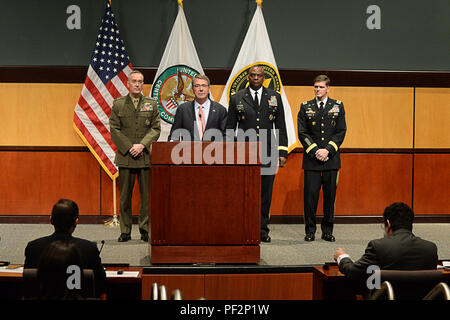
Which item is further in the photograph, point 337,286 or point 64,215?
Result: point 337,286

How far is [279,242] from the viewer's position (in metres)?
5.11

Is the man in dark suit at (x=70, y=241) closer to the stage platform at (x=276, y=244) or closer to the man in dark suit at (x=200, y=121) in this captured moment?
the stage platform at (x=276, y=244)

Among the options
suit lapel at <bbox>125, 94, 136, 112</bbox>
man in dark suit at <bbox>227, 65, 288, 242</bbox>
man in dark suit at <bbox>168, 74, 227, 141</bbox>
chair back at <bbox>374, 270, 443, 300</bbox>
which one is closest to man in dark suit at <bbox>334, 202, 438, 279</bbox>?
chair back at <bbox>374, 270, 443, 300</bbox>

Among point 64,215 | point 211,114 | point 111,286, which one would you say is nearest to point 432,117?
point 211,114

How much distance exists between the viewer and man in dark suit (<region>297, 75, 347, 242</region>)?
5.22 meters

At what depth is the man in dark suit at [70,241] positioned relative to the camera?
2545mm

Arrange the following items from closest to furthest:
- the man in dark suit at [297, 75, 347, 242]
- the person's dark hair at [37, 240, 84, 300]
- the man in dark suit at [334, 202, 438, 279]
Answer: the person's dark hair at [37, 240, 84, 300], the man in dark suit at [334, 202, 438, 279], the man in dark suit at [297, 75, 347, 242]

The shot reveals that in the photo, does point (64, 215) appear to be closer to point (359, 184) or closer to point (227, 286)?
point (227, 286)

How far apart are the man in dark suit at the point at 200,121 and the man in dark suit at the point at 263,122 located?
0.30 metres

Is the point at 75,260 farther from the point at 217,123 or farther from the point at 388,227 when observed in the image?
the point at 217,123

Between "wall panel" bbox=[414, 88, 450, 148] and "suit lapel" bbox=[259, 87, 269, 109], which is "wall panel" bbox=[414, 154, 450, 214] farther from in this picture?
"suit lapel" bbox=[259, 87, 269, 109]

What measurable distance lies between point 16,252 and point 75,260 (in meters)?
2.98

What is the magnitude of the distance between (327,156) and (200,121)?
4.54ft

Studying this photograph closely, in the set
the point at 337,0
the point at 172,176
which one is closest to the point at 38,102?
the point at 172,176
